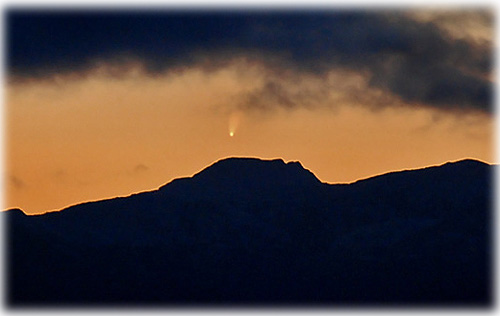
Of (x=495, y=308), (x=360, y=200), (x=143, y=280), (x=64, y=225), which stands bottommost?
(x=495, y=308)

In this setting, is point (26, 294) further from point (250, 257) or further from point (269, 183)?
point (269, 183)

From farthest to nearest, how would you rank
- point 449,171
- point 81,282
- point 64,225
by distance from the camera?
point 449,171 → point 64,225 → point 81,282

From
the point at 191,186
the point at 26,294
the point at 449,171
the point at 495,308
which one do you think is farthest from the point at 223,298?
the point at 495,308

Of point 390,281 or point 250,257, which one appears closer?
point 390,281

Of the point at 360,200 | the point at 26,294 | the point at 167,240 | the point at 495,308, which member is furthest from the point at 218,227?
the point at 495,308

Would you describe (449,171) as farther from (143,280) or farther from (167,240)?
(143,280)

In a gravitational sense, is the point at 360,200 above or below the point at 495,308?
above

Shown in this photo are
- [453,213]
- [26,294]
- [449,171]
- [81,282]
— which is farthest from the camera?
[449,171]
